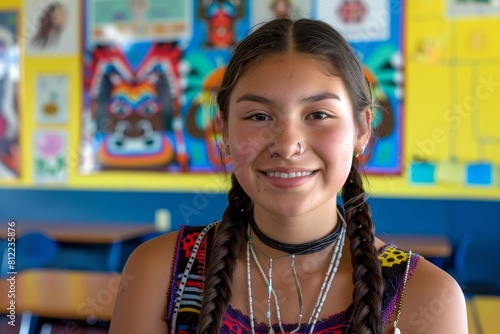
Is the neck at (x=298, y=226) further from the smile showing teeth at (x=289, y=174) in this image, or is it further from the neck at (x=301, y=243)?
the smile showing teeth at (x=289, y=174)

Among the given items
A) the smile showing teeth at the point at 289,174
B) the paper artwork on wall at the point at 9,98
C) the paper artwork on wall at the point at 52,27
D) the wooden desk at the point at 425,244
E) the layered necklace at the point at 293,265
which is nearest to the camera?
the smile showing teeth at the point at 289,174

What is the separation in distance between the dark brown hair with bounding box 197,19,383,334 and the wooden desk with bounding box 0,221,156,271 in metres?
3.59

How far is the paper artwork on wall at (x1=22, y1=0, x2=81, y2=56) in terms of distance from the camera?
559cm

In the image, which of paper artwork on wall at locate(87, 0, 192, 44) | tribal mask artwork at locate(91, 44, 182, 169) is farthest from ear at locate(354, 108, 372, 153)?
paper artwork on wall at locate(87, 0, 192, 44)

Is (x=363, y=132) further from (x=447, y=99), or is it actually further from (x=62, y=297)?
(x=447, y=99)

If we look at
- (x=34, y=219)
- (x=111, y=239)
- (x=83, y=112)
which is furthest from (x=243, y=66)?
(x=34, y=219)

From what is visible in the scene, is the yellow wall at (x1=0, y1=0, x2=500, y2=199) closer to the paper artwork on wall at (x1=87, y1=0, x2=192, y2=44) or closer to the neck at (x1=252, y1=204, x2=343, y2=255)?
the paper artwork on wall at (x1=87, y1=0, x2=192, y2=44)

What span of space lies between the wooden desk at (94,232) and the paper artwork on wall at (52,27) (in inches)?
67.5

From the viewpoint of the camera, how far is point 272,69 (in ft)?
3.90

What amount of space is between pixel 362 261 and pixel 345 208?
0.15 m

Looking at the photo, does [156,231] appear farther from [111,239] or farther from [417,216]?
[417,216]

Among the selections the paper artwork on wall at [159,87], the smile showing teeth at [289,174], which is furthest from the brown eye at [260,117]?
the paper artwork on wall at [159,87]

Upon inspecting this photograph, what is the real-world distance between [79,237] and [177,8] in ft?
7.47

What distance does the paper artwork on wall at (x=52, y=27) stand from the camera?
5586 millimetres
